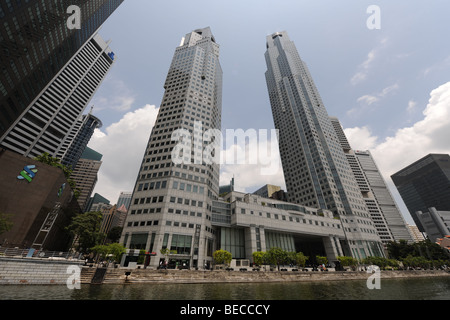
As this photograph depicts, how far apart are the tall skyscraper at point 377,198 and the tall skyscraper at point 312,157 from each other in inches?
1848

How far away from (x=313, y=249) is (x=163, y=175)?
256 ft

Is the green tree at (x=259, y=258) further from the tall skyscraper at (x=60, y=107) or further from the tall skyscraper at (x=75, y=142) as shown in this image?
the tall skyscraper at (x=75, y=142)

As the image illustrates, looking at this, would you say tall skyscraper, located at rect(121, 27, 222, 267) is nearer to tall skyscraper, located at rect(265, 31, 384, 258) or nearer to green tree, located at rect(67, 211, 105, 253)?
green tree, located at rect(67, 211, 105, 253)

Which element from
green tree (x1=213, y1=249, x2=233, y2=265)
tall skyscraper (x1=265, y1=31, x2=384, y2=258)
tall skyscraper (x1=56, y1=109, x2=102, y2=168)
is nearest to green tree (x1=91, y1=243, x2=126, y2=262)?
green tree (x1=213, y1=249, x2=233, y2=265)

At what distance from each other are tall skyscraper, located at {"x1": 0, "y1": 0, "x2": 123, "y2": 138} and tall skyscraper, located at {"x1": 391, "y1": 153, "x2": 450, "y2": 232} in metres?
262

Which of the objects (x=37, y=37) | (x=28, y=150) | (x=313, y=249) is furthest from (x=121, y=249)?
(x=28, y=150)

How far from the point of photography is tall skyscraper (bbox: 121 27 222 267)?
5841 centimetres

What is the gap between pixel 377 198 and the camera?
545ft

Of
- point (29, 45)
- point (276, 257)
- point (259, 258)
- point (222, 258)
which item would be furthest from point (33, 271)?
point (29, 45)

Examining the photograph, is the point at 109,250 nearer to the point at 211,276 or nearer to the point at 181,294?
the point at 211,276

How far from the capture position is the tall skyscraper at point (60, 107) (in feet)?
336

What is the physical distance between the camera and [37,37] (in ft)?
195
